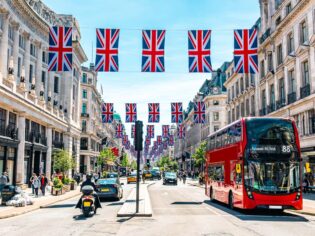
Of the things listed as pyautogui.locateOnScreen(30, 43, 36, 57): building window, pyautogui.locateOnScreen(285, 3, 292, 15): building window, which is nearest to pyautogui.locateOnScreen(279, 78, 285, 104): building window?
pyautogui.locateOnScreen(285, 3, 292, 15): building window

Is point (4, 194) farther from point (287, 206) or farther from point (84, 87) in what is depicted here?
point (84, 87)

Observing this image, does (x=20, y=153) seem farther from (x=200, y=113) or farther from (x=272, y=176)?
(x=272, y=176)

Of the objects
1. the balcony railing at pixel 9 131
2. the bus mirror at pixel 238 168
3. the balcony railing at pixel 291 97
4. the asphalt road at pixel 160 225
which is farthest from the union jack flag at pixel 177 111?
the asphalt road at pixel 160 225

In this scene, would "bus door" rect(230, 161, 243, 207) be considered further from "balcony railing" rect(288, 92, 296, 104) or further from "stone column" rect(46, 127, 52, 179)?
"stone column" rect(46, 127, 52, 179)

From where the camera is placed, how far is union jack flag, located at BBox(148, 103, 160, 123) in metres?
43.1

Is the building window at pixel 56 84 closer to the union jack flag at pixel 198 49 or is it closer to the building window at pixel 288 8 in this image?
the building window at pixel 288 8

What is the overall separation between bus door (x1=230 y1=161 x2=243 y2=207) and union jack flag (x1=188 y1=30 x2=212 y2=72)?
609cm

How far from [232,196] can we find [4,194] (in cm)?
1236

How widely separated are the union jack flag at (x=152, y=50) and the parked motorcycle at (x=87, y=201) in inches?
332

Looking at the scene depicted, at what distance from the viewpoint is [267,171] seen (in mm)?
17375

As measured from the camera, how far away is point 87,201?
1633cm

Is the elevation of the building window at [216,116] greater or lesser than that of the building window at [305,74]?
greater

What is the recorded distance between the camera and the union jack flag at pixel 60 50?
2325cm

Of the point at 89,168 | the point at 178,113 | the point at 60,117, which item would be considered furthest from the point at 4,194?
the point at 89,168
